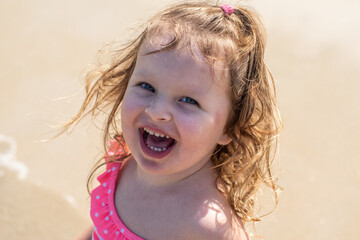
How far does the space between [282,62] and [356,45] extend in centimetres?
70

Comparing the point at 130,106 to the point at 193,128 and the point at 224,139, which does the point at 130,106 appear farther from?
the point at 224,139

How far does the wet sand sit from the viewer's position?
2.91m

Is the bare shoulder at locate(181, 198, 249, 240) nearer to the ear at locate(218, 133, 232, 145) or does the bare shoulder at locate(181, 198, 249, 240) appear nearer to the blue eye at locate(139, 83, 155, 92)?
the ear at locate(218, 133, 232, 145)

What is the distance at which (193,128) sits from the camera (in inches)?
70.8

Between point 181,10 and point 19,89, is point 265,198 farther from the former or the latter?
point 19,89

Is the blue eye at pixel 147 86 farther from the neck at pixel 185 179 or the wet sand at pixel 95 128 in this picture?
the wet sand at pixel 95 128

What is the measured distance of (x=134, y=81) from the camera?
192 cm

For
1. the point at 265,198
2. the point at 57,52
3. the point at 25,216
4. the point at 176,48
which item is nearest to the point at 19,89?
the point at 57,52

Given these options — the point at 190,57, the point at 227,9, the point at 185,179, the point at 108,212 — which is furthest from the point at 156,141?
the point at 227,9

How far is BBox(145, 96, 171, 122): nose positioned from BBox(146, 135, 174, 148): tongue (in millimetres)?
118

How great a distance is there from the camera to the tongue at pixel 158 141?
1874 mm

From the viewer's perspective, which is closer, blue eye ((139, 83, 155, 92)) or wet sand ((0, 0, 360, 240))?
blue eye ((139, 83, 155, 92))

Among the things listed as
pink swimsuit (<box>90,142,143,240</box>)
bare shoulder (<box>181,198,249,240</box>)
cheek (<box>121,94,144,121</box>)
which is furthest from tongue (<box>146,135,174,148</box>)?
pink swimsuit (<box>90,142,143,240</box>)

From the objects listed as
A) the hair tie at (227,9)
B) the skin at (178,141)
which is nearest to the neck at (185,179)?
the skin at (178,141)
